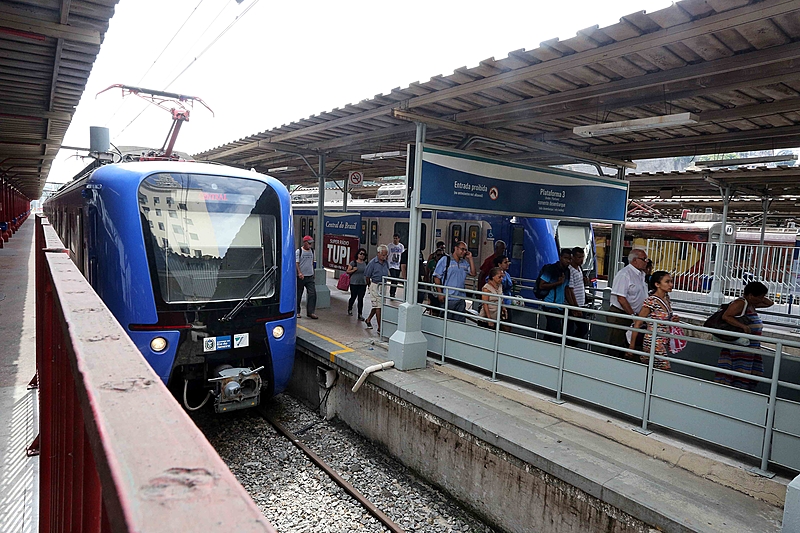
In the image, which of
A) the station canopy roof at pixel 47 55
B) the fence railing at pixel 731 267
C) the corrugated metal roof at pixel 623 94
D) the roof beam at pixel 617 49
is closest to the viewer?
the roof beam at pixel 617 49

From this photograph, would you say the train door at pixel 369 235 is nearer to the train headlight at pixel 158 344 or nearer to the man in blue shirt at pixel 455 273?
the man in blue shirt at pixel 455 273

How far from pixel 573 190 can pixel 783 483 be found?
549 cm

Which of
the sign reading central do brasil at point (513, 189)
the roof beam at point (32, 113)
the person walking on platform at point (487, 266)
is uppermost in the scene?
the roof beam at point (32, 113)

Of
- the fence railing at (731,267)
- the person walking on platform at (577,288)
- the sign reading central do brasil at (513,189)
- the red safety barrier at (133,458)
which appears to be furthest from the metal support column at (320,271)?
the red safety barrier at (133,458)

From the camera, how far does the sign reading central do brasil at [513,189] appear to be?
268 inches

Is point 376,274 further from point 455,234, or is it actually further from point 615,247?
point 615,247

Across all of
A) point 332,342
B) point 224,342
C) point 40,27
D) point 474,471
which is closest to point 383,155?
point 332,342

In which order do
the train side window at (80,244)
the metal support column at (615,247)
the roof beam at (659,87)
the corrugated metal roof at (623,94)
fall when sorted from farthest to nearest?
the metal support column at (615,247), the train side window at (80,244), the roof beam at (659,87), the corrugated metal roof at (623,94)

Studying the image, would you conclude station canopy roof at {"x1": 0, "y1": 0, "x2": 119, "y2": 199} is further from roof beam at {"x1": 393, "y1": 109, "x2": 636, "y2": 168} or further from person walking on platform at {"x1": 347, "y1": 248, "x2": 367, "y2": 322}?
person walking on platform at {"x1": 347, "y1": 248, "x2": 367, "y2": 322}

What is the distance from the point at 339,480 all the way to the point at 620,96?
5.38 meters

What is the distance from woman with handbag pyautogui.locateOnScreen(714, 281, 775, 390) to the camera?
538 centimetres

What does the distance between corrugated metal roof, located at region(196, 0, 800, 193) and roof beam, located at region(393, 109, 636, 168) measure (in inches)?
0.9

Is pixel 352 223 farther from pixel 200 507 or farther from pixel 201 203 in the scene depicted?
pixel 200 507

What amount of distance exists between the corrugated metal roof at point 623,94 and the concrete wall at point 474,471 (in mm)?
3732
